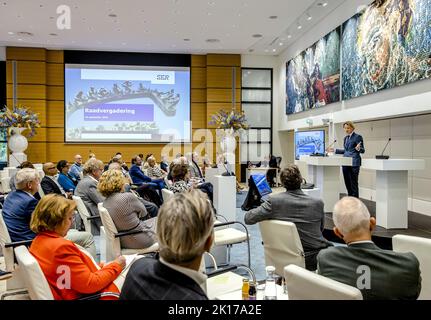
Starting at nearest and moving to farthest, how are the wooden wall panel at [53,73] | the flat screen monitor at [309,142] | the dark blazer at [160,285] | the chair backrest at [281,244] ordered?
the dark blazer at [160,285] → the chair backrest at [281,244] → the flat screen monitor at [309,142] → the wooden wall panel at [53,73]

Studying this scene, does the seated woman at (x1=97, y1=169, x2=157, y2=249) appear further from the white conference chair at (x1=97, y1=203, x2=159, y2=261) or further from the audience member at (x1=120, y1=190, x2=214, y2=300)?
the audience member at (x1=120, y1=190, x2=214, y2=300)

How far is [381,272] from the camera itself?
5.66 ft

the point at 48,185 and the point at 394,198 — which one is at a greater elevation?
the point at 48,185

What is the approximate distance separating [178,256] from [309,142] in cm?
1078

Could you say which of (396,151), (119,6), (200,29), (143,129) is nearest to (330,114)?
(396,151)

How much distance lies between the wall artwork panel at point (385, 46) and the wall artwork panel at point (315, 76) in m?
0.49

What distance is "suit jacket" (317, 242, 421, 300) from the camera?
1725mm

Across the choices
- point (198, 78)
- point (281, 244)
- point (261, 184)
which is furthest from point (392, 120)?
point (198, 78)

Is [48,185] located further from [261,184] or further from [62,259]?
[261,184]

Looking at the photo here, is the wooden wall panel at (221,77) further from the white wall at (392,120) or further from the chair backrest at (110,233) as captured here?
the chair backrest at (110,233)

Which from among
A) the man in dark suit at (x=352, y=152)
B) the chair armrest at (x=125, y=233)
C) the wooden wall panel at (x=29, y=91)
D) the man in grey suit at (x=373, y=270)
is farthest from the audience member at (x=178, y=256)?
the wooden wall panel at (x=29, y=91)

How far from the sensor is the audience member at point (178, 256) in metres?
1.30

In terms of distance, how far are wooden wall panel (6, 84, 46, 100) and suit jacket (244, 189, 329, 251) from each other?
487 inches
